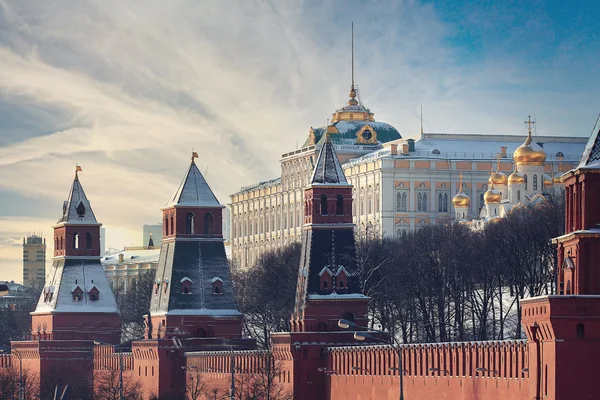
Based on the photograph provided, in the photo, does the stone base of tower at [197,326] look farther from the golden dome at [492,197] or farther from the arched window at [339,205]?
the golden dome at [492,197]

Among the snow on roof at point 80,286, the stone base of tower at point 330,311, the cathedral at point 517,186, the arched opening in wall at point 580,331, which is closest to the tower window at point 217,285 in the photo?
the snow on roof at point 80,286

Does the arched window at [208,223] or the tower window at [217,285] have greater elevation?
the arched window at [208,223]

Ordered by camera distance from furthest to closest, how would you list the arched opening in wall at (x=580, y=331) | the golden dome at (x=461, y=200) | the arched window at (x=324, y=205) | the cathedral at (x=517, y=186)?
the golden dome at (x=461, y=200)
the cathedral at (x=517, y=186)
the arched window at (x=324, y=205)
the arched opening in wall at (x=580, y=331)

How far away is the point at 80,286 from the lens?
143 m

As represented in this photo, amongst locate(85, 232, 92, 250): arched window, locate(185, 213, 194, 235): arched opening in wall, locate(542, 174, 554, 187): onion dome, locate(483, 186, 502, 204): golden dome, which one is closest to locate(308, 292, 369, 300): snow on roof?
locate(185, 213, 194, 235): arched opening in wall

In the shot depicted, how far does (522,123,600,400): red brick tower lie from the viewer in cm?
7419

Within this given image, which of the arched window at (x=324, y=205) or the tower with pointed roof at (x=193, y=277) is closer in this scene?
the arched window at (x=324, y=205)

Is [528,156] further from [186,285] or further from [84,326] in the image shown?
[186,285]

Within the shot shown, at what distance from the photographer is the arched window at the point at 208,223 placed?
128750 mm

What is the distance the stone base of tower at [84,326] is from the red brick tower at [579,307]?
7023 centimetres

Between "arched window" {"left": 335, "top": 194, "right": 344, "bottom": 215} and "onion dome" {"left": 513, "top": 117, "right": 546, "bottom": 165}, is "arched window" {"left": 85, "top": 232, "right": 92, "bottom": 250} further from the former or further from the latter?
"onion dome" {"left": 513, "top": 117, "right": 546, "bottom": 165}

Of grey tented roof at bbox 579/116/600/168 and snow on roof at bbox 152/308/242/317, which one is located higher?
grey tented roof at bbox 579/116/600/168

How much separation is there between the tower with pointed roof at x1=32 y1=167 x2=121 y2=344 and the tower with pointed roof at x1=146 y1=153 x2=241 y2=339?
1394 centimetres

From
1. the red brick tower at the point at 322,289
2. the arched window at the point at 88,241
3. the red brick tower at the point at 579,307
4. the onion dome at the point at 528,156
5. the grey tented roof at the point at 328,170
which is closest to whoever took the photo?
the red brick tower at the point at 579,307
